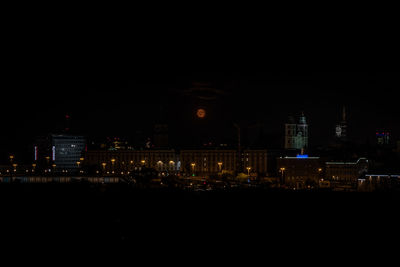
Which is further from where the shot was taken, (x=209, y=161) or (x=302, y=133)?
(x=302, y=133)

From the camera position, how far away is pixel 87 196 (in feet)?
115

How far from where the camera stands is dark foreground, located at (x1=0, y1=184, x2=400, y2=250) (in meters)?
19.9

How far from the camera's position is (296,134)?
83.8 m

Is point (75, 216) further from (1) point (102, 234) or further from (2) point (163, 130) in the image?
(2) point (163, 130)

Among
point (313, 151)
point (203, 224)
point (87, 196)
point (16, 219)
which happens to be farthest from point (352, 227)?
point (313, 151)

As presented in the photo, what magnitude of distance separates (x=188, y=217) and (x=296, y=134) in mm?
59398

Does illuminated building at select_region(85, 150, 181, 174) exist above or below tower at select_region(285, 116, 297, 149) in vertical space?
below

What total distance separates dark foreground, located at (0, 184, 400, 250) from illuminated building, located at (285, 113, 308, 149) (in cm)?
4515

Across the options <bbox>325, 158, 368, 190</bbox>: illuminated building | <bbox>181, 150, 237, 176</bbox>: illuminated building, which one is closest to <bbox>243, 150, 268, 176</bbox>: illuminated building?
<bbox>181, 150, 237, 176</bbox>: illuminated building

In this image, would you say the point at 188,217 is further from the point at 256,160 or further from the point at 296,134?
the point at 296,134

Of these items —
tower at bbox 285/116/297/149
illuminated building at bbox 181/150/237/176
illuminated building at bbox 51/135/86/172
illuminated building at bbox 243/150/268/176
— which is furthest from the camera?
illuminated building at bbox 51/135/86/172

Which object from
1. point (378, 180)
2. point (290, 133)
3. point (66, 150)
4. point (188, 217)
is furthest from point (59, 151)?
point (188, 217)

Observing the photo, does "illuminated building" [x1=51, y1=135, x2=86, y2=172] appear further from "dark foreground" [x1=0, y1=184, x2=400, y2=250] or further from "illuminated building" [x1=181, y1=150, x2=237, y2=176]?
"dark foreground" [x1=0, y1=184, x2=400, y2=250]

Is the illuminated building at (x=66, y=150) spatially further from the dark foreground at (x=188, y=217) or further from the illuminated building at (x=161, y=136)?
the dark foreground at (x=188, y=217)
